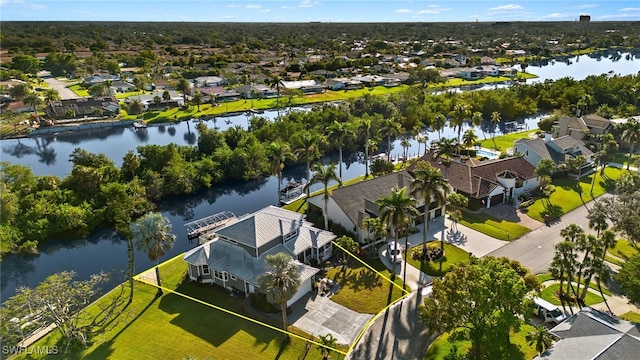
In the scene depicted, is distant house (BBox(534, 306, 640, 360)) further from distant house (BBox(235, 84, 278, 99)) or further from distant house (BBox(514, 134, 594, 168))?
distant house (BBox(235, 84, 278, 99))

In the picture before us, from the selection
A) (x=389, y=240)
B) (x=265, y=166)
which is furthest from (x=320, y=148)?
(x=389, y=240)

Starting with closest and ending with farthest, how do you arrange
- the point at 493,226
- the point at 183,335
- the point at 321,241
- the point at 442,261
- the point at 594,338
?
the point at 594,338
the point at 183,335
the point at 321,241
the point at 442,261
the point at 493,226

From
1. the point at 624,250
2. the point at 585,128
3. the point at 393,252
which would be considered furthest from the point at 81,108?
the point at 624,250

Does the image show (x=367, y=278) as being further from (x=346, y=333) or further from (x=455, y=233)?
(x=455, y=233)

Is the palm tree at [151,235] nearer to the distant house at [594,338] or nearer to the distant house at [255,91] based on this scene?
the distant house at [594,338]

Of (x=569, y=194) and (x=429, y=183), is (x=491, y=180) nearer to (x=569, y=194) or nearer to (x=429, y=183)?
(x=569, y=194)

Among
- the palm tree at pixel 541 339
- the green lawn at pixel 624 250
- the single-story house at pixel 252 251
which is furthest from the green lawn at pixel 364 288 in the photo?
the green lawn at pixel 624 250

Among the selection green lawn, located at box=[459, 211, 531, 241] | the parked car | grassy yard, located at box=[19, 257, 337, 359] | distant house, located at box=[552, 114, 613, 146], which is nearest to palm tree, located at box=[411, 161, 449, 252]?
the parked car
